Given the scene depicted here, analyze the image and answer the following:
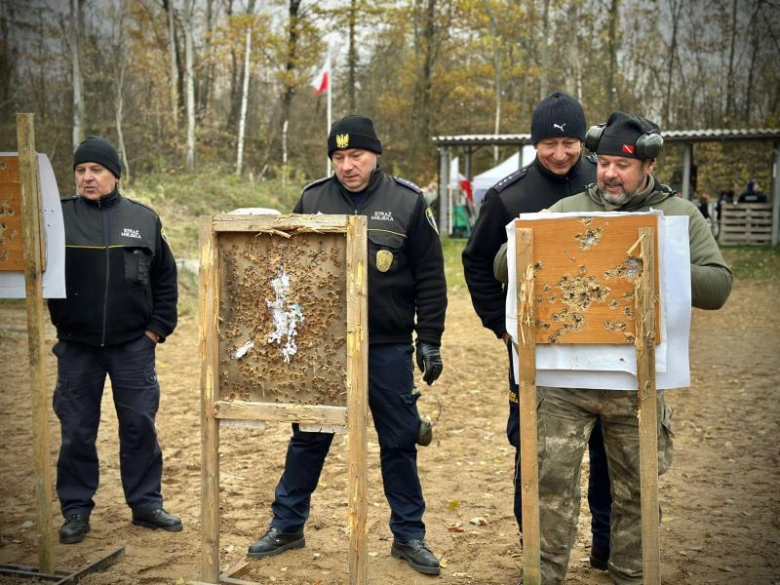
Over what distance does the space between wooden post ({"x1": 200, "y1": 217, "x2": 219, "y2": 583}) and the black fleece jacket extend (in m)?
1.21

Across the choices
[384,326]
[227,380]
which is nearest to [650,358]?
[384,326]

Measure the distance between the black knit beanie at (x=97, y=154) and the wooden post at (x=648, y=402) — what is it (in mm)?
3145

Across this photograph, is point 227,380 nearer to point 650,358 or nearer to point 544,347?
point 544,347

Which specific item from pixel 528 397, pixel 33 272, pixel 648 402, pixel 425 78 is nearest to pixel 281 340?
pixel 528 397

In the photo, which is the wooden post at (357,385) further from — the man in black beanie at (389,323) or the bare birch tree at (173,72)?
the bare birch tree at (173,72)

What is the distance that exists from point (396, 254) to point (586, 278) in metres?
1.38

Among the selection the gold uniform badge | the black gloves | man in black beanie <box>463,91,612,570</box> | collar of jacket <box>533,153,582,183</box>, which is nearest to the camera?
man in black beanie <box>463,91,612,570</box>

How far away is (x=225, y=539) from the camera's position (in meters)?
4.66

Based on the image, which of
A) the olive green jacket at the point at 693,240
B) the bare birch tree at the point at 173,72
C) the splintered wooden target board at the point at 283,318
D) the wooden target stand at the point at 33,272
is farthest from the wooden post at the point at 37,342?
the bare birch tree at the point at 173,72

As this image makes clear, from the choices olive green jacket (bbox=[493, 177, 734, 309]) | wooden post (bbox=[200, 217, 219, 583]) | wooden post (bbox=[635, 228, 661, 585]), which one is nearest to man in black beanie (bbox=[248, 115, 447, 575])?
wooden post (bbox=[200, 217, 219, 583])

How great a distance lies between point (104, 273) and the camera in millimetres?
4625

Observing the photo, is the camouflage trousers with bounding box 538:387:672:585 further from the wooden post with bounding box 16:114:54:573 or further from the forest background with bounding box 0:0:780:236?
the forest background with bounding box 0:0:780:236

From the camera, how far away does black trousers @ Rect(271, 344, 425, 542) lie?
4.21 metres

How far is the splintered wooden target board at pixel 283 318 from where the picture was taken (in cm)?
359
